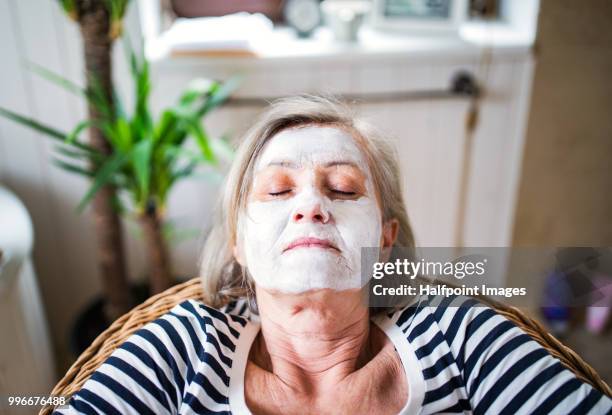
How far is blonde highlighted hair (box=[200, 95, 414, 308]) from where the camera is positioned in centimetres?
100

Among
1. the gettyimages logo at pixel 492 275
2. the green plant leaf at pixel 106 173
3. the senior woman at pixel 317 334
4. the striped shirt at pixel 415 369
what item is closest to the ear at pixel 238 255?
the senior woman at pixel 317 334

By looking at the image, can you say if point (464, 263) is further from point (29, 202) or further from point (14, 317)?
point (29, 202)

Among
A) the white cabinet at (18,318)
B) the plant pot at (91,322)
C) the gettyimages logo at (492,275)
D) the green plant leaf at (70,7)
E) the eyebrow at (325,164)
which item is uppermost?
the green plant leaf at (70,7)

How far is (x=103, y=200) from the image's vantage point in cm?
150

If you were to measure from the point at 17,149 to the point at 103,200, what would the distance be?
1.58 ft

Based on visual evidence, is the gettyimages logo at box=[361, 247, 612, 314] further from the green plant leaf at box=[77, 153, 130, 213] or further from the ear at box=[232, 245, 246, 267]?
the green plant leaf at box=[77, 153, 130, 213]

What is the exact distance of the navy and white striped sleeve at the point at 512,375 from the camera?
2.91 ft

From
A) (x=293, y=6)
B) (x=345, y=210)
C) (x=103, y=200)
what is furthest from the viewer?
(x=293, y=6)

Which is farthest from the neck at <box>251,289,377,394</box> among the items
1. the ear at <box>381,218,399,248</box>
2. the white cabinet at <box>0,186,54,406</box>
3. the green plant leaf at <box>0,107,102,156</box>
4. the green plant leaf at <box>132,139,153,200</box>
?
the green plant leaf at <box>0,107,102,156</box>

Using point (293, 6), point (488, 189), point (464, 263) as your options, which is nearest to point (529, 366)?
point (464, 263)

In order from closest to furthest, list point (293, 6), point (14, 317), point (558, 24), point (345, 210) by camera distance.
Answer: point (345, 210)
point (14, 317)
point (558, 24)
point (293, 6)

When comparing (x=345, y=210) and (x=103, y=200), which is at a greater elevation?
(x=345, y=210)

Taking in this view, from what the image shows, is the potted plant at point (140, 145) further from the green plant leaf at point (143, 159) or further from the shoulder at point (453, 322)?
the shoulder at point (453, 322)

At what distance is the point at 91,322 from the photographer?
5.71 ft
